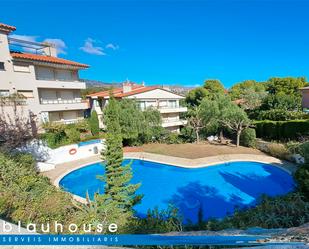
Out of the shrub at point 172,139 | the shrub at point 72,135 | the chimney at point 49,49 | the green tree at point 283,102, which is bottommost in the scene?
the shrub at point 172,139

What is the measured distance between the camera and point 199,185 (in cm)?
1584

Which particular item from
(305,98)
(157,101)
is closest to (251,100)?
(305,98)

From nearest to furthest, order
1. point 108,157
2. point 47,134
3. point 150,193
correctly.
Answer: point 108,157
point 150,193
point 47,134

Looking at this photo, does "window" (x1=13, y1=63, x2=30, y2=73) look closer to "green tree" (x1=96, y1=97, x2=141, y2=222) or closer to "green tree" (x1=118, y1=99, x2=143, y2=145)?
"green tree" (x1=118, y1=99, x2=143, y2=145)

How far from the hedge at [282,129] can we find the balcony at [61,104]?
2611 centimetres

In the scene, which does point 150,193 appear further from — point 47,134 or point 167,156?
point 47,134

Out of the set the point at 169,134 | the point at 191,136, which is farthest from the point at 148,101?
the point at 191,136

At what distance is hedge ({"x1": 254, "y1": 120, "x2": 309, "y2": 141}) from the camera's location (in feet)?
73.8

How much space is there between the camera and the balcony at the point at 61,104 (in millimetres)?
25892

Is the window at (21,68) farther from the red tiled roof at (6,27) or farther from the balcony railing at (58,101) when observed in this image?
the balcony railing at (58,101)

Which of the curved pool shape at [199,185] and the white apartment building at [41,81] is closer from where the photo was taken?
the curved pool shape at [199,185]

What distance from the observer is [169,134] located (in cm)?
2859

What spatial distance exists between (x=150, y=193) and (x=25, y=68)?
2185 cm

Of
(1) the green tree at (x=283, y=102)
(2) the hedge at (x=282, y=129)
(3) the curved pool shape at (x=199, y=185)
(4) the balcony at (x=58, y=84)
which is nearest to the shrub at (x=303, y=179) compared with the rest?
(3) the curved pool shape at (x=199, y=185)
